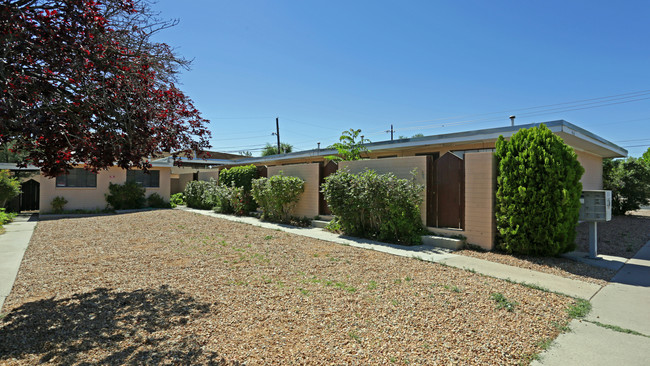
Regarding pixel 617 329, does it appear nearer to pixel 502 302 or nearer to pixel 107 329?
pixel 502 302

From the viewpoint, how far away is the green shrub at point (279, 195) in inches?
430

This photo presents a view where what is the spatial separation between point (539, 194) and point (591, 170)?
11.1 metres

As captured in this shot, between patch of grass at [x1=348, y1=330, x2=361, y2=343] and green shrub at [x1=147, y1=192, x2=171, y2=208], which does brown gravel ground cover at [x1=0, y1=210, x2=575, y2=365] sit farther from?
green shrub at [x1=147, y1=192, x2=171, y2=208]

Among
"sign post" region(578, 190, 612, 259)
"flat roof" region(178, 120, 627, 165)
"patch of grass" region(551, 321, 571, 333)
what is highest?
"flat roof" region(178, 120, 627, 165)

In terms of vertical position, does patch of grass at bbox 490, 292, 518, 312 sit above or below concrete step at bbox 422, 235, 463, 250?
below

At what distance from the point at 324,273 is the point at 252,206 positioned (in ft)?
28.6

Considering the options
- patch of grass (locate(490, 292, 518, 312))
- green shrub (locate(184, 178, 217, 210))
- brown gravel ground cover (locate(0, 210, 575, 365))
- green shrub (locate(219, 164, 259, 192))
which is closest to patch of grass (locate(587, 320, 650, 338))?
brown gravel ground cover (locate(0, 210, 575, 365))

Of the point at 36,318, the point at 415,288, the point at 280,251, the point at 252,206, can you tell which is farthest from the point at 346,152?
the point at 36,318

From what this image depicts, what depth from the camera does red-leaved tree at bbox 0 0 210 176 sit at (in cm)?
286

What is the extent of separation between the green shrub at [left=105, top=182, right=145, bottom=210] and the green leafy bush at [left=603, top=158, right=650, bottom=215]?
22107mm

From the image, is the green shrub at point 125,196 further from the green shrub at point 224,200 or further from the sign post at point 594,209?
the sign post at point 594,209

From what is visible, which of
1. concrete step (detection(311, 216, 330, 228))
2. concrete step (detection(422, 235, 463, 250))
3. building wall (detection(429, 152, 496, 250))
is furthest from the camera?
concrete step (detection(311, 216, 330, 228))

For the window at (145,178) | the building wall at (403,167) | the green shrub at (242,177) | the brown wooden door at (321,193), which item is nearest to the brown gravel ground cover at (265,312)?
the building wall at (403,167)

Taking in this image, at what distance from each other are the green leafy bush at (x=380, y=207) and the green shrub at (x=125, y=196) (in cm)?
1191
